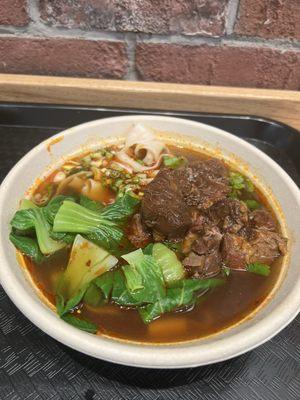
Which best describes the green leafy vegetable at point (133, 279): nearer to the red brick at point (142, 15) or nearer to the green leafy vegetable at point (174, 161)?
the green leafy vegetable at point (174, 161)

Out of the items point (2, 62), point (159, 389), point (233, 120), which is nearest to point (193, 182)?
point (233, 120)

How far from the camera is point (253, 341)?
1.28 m

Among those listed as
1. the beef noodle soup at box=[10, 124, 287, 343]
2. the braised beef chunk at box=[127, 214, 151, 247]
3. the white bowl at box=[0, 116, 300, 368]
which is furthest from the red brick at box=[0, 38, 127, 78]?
the braised beef chunk at box=[127, 214, 151, 247]

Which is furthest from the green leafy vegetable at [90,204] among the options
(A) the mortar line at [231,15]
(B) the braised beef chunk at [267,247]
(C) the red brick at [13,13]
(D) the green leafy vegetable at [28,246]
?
(A) the mortar line at [231,15]

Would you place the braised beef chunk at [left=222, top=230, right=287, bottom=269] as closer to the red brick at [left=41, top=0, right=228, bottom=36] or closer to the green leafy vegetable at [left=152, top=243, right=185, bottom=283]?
the green leafy vegetable at [left=152, top=243, right=185, bottom=283]

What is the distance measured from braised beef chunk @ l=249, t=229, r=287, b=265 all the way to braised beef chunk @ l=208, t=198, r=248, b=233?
80mm

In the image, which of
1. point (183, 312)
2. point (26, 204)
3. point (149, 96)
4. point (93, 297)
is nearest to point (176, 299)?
point (183, 312)

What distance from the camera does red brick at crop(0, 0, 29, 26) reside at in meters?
2.02

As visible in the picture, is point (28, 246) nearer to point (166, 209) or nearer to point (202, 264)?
point (166, 209)

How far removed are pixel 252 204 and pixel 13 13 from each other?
57.0 inches

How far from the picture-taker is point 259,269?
5.24 ft

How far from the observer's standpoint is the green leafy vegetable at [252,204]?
5.94ft

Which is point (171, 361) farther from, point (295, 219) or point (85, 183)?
point (85, 183)

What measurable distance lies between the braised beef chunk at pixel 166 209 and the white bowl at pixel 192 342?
16.0 inches
